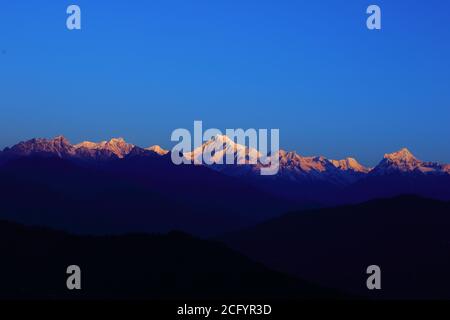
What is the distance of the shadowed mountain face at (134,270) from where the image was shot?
5955 inches

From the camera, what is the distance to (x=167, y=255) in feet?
571

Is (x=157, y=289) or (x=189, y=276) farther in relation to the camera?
(x=189, y=276)

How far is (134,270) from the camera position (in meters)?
163

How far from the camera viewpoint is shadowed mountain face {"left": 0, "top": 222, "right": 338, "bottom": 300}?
15125 centimetres

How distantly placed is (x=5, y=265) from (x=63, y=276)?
1859 centimetres

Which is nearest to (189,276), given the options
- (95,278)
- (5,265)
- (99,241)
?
(95,278)

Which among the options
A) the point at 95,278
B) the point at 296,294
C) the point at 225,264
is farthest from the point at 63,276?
the point at 296,294
